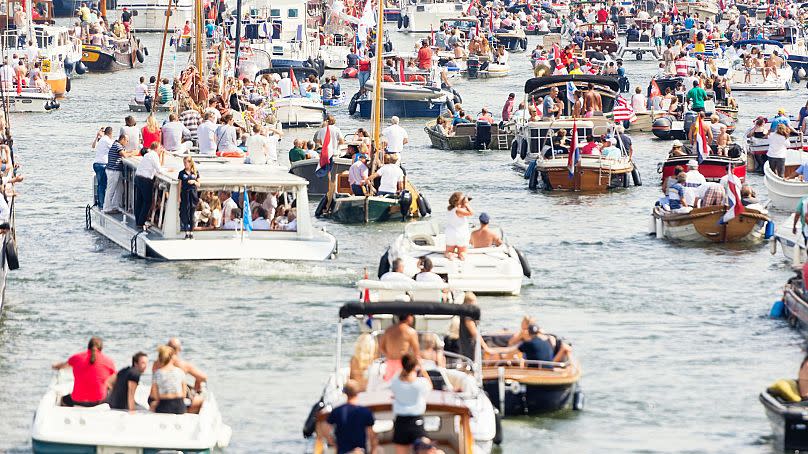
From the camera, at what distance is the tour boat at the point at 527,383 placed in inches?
790

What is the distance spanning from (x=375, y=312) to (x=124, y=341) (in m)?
6.63

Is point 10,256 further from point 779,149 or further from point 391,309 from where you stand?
point 779,149

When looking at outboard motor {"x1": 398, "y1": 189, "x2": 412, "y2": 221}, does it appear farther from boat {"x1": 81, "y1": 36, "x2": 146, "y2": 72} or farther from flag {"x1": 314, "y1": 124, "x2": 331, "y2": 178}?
boat {"x1": 81, "y1": 36, "x2": 146, "y2": 72}

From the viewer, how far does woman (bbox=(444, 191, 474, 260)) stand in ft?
87.6

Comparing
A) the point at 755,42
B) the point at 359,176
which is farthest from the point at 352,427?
the point at 755,42

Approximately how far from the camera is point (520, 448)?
1969cm

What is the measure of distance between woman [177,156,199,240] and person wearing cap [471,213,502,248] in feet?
14.4

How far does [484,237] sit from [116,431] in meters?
10.7

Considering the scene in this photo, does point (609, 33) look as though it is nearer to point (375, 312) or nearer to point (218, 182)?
point (218, 182)

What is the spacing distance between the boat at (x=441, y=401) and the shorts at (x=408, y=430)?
0.30m

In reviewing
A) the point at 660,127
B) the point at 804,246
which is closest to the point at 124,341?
the point at 804,246

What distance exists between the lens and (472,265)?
26906 millimetres

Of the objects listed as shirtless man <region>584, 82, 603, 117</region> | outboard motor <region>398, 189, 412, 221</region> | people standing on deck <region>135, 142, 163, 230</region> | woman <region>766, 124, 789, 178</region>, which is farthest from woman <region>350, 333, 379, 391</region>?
shirtless man <region>584, 82, 603, 117</region>

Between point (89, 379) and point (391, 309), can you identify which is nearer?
point (89, 379)
